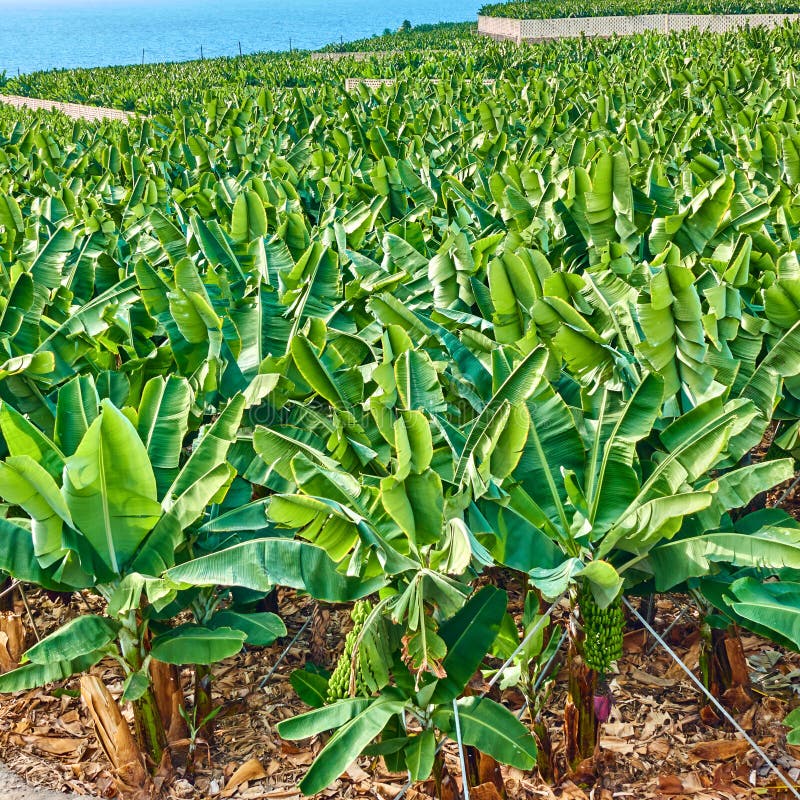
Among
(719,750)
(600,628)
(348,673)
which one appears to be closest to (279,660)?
(348,673)

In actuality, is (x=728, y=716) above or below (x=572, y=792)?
above

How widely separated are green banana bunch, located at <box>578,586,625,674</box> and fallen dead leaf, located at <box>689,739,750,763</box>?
2.09 ft

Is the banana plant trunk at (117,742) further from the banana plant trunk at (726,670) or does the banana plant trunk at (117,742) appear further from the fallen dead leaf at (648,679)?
the banana plant trunk at (726,670)

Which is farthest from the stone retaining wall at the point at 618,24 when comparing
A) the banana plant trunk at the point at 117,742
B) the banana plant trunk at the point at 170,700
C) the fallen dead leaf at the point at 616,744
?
the banana plant trunk at the point at 117,742

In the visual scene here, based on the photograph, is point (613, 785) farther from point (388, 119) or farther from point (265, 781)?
point (388, 119)

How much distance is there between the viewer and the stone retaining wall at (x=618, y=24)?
21.2 meters

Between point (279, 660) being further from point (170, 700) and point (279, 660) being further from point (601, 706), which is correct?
point (601, 706)

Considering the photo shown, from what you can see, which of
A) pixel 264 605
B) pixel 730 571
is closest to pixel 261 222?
pixel 264 605

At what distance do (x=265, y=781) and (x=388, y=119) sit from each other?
6.94 meters

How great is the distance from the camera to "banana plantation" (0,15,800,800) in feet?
8.23

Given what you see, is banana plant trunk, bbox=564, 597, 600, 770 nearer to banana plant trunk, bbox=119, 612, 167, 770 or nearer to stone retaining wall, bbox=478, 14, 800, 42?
banana plant trunk, bbox=119, 612, 167, 770

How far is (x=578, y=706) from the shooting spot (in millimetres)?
2754

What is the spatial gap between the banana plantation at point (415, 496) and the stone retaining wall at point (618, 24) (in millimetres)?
18665

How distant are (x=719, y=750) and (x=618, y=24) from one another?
23.9 m
